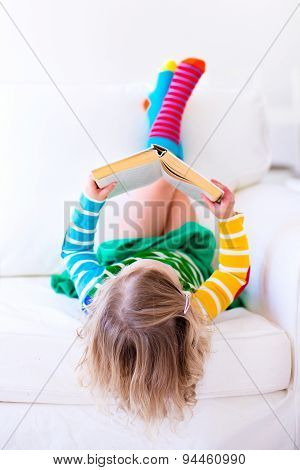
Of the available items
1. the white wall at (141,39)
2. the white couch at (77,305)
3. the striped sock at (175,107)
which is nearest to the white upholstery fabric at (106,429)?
the white couch at (77,305)

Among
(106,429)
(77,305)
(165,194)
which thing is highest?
(165,194)

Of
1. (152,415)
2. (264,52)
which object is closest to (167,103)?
(152,415)

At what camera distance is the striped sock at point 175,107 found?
1276 millimetres

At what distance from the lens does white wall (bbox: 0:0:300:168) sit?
5.37 feet

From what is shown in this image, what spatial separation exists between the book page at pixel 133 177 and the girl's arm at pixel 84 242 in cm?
2

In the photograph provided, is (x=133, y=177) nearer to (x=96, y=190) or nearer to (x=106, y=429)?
(x=96, y=190)

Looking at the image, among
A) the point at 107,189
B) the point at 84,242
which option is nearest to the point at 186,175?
the point at 107,189

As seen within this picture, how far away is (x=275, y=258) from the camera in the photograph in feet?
3.56

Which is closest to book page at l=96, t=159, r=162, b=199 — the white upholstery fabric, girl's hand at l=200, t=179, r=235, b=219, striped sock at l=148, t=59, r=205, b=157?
girl's hand at l=200, t=179, r=235, b=219

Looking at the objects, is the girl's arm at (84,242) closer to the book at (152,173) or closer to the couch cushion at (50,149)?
the book at (152,173)

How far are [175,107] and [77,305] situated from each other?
54 centimetres

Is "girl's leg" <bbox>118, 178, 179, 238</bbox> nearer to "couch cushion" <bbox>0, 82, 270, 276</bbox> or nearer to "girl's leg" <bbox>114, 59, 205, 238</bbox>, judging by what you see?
"girl's leg" <bbox>114, 59, 205, 238</bbox>

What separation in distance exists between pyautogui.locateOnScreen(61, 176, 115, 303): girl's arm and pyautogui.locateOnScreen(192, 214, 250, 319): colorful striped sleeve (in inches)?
9.2

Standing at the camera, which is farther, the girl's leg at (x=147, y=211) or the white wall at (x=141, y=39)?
the white wall at (x=141, y=39)
